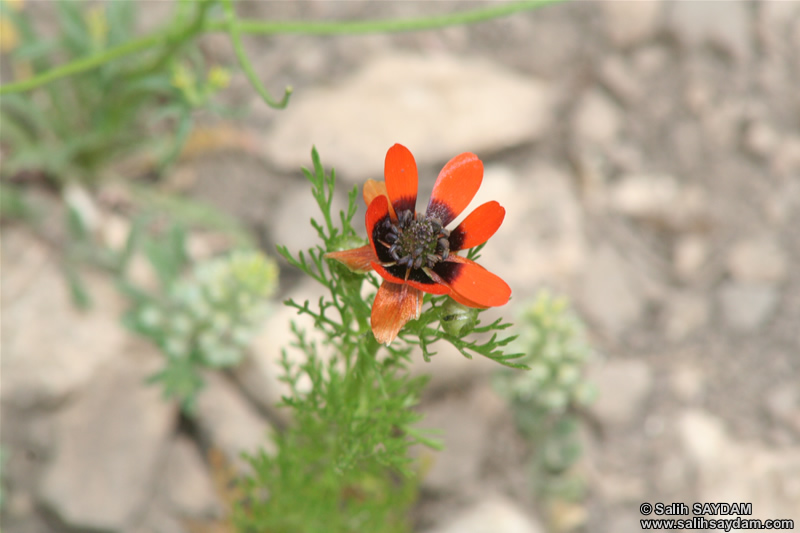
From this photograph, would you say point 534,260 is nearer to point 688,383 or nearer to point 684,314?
point 684,314

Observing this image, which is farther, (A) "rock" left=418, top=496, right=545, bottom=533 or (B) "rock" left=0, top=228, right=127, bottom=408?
(A) "rock" left=418, top=496, right=545, bottom=533

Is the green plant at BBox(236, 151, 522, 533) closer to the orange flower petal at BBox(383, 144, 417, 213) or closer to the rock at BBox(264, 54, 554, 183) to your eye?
the orange flower petal at BBox(383, 144, 417, 213)

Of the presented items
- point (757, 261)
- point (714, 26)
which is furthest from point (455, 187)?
point (714, 26)

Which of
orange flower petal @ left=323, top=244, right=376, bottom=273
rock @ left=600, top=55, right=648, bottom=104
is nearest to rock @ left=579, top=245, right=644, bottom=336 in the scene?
rock @ left=600, top=55, right=648, bottom=104

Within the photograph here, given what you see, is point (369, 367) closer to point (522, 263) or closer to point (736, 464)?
point (522, 263)

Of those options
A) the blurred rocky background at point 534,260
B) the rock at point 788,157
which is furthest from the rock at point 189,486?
the rock at point 788,157

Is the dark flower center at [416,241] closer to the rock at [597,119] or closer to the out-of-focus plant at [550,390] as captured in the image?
the out-of-focus plant at [550,390]

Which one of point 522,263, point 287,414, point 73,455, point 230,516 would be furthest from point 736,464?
point 73,455
